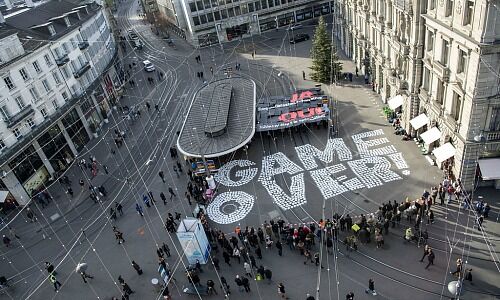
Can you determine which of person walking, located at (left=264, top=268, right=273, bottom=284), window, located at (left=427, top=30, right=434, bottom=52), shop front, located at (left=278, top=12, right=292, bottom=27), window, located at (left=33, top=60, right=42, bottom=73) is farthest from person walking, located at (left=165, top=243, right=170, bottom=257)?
shop front, located at (left=278, top=12, right=292, bottom=27)

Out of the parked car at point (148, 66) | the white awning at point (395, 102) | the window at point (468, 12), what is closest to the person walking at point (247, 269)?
the window at point (468, 12)

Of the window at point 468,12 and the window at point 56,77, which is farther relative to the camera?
the window at point 56,77

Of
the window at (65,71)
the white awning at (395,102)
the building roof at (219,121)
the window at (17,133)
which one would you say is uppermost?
the window at (65,71)

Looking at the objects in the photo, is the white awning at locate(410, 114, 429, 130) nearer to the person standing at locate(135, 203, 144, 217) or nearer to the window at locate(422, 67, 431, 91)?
the window at locate(422, 67, 431, 91)

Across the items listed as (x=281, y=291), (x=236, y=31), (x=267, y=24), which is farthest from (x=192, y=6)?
(x=281, y=291)

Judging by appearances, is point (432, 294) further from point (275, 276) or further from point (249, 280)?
point (249, 280)

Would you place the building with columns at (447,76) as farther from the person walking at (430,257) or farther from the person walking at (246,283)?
the person walking at (246,283)
